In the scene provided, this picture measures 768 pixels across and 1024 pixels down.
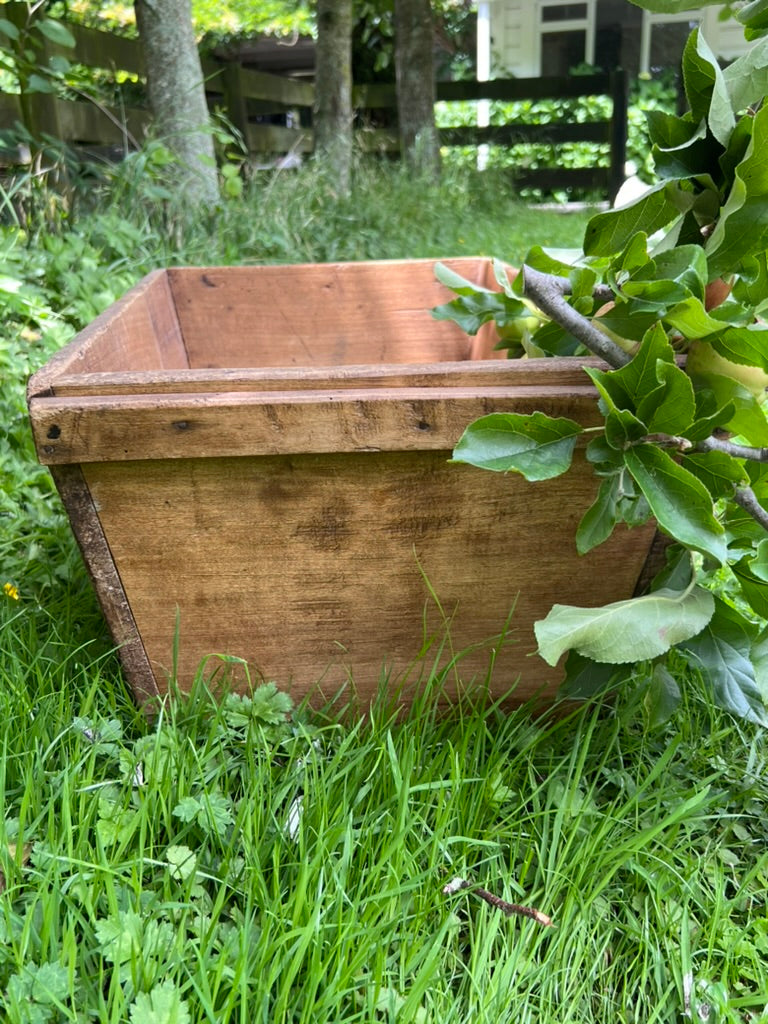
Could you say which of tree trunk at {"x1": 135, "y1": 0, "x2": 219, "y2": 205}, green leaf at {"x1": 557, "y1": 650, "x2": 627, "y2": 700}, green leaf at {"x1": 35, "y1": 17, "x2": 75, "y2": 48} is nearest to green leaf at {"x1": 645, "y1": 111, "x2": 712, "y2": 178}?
green leaf at {"x1": 557, "y1": 650, "x2": 627, "y2": 700}

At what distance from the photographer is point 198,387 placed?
1.11m

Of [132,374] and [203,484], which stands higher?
[132,374]

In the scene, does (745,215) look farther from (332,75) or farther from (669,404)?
(332,75)

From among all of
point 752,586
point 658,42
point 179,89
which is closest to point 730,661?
point 752,586

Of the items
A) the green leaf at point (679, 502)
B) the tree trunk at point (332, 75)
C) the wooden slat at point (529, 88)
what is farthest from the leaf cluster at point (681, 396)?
the wooden slat at point (529, 88)

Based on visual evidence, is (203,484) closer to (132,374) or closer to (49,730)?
(132,374)

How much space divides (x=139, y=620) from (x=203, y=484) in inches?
9.8

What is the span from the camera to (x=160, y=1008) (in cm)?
85

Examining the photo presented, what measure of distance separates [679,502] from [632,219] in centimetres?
38

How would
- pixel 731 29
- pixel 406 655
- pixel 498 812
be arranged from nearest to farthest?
pixel 498 812
pixel 406 655
pixel 731 29

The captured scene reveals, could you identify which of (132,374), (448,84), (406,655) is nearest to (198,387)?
(132,374)

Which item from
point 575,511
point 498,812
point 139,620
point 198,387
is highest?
point 198,387

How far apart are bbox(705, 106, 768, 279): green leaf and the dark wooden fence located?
334 centimetres

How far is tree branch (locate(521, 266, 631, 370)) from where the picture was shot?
112cm
